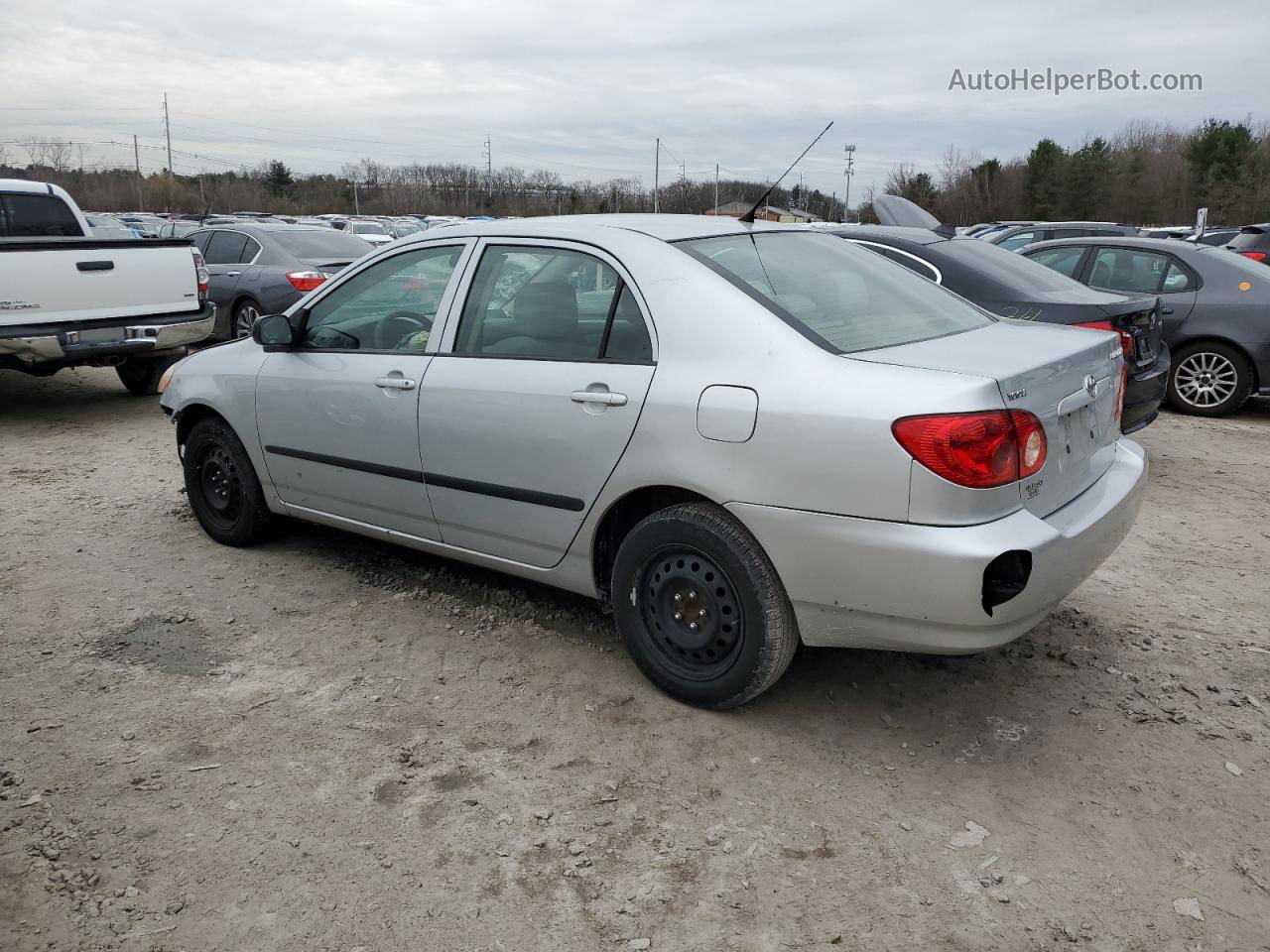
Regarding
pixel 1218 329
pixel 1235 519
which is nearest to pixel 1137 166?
pixel 1218 329

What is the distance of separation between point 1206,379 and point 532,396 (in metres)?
7.28

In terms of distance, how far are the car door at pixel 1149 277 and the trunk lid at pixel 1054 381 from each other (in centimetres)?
562

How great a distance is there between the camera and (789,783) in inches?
122

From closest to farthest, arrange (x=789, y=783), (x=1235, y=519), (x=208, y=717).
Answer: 1. (x=789, y=783)
2. (x=208, y=717)
3. (x=1235, y=519)

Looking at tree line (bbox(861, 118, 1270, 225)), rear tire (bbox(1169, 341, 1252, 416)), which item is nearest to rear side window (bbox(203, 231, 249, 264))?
rear tire (bbox(1169, 341, 1252, 416))

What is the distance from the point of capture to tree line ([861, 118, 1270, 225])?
48750 millimetres

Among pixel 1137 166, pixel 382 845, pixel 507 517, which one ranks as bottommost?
pixel 382 845

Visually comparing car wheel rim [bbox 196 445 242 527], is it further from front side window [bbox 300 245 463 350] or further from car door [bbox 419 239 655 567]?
car door [bbox 419 239 655 567]

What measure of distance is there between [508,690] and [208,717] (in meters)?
1.02

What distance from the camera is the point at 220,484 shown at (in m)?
5.21

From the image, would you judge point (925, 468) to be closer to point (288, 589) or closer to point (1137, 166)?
point (288, 589)

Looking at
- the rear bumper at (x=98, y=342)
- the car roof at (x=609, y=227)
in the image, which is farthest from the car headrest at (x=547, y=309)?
the rear bumper at (x=98, y=342)

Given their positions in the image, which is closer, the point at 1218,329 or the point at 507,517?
the point at 507,517

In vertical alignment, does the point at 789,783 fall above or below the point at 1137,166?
Result: below
